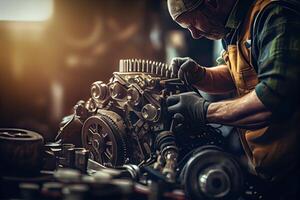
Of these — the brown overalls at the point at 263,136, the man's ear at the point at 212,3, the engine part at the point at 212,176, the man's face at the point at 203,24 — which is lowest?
the engine part at the point at 212,176

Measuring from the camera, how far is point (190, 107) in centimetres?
339

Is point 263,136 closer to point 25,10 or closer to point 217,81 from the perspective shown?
point 217,81

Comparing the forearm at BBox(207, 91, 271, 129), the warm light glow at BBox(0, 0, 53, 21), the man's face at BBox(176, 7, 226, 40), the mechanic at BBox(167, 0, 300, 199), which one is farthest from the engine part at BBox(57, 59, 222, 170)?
the warm light glow at BBox(0, 0, 53, 21)

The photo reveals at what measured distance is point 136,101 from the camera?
348 centimetres

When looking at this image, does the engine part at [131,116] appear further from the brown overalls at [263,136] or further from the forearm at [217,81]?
the brown overalls at [263,136]

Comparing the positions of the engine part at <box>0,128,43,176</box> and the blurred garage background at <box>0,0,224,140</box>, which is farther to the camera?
the blurred garage background at <box>0,0,224,140</box>

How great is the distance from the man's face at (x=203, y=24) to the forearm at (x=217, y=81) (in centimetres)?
27

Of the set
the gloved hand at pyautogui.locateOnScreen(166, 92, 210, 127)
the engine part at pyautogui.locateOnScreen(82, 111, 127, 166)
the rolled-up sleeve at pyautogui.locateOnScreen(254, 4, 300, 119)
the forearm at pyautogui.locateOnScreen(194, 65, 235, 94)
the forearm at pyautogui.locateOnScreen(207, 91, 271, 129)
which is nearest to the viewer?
the rolled-up sleeve at pyautogui.locateOnScreen(254, 4, 300, 119)

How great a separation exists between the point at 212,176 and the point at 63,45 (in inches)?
63.2

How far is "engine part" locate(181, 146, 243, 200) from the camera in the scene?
126 inches

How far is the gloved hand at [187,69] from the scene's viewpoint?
351 cm

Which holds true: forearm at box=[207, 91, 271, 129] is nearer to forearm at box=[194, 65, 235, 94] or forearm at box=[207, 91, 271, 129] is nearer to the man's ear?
→ forearm at box=[194, 65, 235, 94]

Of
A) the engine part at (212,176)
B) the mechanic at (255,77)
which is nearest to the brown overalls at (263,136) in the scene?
the mechanic at (255,77)

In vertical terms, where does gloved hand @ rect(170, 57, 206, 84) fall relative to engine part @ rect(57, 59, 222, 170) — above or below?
above
